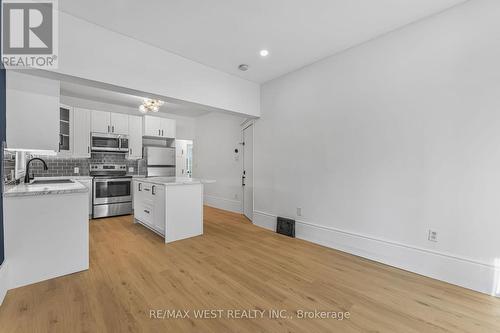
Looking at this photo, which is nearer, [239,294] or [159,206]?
[239,294]

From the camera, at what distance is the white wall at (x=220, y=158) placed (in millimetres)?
5699

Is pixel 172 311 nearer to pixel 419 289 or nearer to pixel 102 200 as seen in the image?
pixel 419 289

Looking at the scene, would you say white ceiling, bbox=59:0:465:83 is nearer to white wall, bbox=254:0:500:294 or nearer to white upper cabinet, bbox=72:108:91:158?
white wall, bbox=254:0:500:294

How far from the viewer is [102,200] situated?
4.79 meters

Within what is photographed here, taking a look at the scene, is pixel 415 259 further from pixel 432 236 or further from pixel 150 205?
pixel 150 205

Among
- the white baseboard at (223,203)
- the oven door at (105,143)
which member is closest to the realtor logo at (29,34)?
the oven door at (105,143)

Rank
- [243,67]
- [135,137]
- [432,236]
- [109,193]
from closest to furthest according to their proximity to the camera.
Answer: [432,236], [243,67], [109,193], [135,137]

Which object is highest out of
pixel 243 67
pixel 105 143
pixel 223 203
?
pixel 243 67

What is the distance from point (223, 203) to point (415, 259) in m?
4.43

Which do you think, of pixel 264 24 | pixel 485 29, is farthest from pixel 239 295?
pixel 485 29

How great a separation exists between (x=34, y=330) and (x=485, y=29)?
454 cm

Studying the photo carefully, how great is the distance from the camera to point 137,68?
2.87 metres

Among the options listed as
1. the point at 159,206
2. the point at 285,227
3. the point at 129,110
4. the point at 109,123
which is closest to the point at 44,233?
the point at 159,206

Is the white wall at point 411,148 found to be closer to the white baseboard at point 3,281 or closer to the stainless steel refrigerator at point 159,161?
the white baseboard at point 3,281
